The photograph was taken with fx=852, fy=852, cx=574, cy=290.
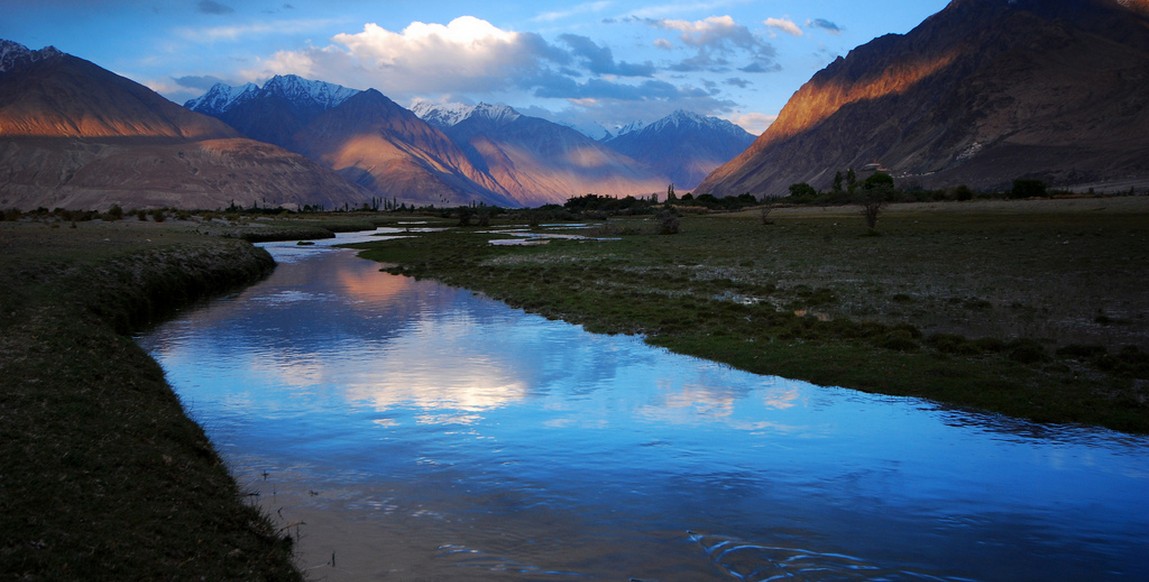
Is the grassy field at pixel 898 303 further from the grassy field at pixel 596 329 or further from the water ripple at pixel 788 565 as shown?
the water ripple at pixel 788 565

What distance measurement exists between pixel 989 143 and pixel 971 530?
8011 inches

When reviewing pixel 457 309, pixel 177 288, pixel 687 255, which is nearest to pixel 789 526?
pixel 457 309

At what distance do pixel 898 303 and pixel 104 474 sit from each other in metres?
23.5

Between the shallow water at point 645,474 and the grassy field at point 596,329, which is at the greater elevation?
the grassy field at point 596,329

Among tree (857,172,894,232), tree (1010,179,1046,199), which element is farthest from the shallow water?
tree (1010,179,1046,199)

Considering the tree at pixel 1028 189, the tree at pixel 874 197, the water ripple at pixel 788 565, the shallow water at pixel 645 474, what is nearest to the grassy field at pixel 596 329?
the shallow water at pixel 645 474

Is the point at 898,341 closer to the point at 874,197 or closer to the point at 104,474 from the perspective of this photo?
the point at 104,474

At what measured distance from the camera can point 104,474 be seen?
9.45m

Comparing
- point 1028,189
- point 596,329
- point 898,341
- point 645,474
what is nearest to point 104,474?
point 645,474

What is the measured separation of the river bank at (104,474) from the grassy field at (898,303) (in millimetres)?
12279

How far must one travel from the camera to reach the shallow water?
9641 millimetres

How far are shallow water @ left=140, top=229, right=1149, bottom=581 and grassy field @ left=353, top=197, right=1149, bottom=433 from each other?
4.80 feet

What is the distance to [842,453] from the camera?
44.0 feet

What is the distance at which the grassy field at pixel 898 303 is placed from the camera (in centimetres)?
1728
